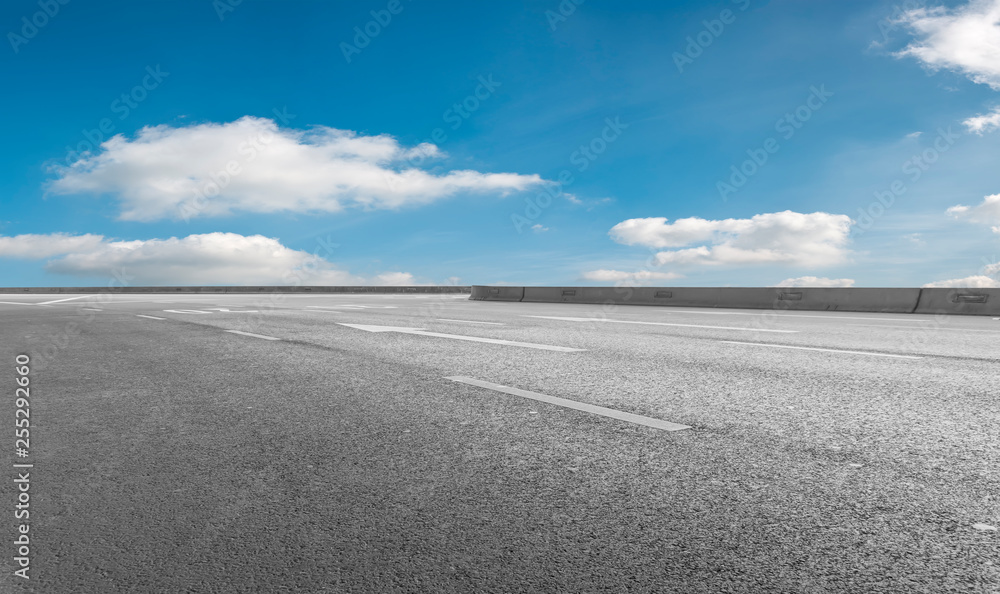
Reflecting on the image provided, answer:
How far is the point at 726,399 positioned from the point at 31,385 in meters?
5.29

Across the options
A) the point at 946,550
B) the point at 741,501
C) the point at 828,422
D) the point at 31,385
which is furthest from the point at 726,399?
the point at 31,385

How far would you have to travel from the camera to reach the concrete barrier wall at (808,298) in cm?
1496

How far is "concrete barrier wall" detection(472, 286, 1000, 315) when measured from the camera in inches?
589

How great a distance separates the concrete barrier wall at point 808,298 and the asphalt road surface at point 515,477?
10333 mm

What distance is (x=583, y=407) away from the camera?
430cm

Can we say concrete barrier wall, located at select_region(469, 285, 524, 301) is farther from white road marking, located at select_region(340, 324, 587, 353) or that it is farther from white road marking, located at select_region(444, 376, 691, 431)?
white road marking, located at select_region(444, 376, 691, 431)

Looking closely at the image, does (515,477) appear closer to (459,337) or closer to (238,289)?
(459,337)

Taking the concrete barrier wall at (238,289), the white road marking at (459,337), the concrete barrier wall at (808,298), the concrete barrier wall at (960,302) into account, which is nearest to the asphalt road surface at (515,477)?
the white road marking at (459,337)

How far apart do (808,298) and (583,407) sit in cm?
1469

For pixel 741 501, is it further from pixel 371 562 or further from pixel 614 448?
pixel 371 562

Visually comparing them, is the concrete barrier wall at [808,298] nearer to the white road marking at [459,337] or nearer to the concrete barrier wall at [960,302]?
the concrete barrier wall at [960,302]

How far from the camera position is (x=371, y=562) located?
2145 millimetres

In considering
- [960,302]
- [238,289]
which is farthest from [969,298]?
[238,289]

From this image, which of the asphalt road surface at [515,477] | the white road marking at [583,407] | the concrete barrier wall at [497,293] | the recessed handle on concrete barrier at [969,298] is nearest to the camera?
the asphalt road surface at [515,477]
